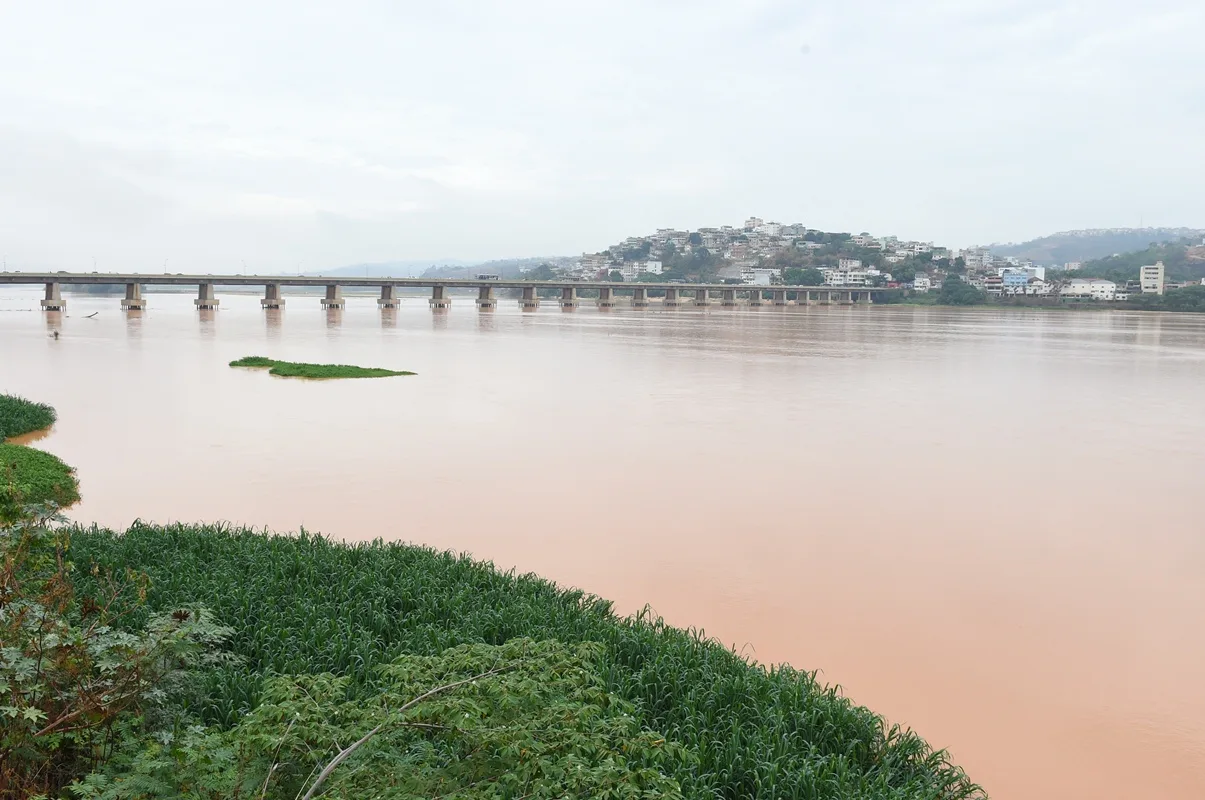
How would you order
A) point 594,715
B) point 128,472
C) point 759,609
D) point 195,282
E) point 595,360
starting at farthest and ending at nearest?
point 195,282
point 595,360
point 128,472
point 759,609
point 594,715

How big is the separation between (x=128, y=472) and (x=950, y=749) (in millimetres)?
12152

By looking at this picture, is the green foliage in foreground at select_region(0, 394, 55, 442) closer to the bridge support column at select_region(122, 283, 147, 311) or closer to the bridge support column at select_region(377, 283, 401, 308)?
the bridge support column at select_region(122, 283, 147, 311)

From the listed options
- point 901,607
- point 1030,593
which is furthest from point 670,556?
point 1030,593

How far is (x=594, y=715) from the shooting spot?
170 inches

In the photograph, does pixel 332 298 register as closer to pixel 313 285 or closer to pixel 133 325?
pixel 313 285

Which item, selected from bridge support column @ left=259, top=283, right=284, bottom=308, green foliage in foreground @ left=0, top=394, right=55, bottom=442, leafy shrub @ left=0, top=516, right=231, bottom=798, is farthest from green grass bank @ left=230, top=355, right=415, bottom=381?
bridge support column @ left=259, top=283, right=284, bottom=308

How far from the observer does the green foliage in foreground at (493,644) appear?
4957 mm

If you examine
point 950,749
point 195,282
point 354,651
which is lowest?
point 950,749

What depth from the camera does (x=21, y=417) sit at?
55.8 ft

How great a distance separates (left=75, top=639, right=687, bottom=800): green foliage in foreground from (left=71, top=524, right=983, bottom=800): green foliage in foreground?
0.29m

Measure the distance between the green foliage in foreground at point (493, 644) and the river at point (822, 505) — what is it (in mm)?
941

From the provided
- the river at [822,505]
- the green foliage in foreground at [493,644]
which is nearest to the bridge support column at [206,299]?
the river at [822,505]

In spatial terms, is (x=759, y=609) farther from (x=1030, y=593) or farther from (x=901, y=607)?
(x=1030, y=593)

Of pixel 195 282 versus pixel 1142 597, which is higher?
pixel 195 282
